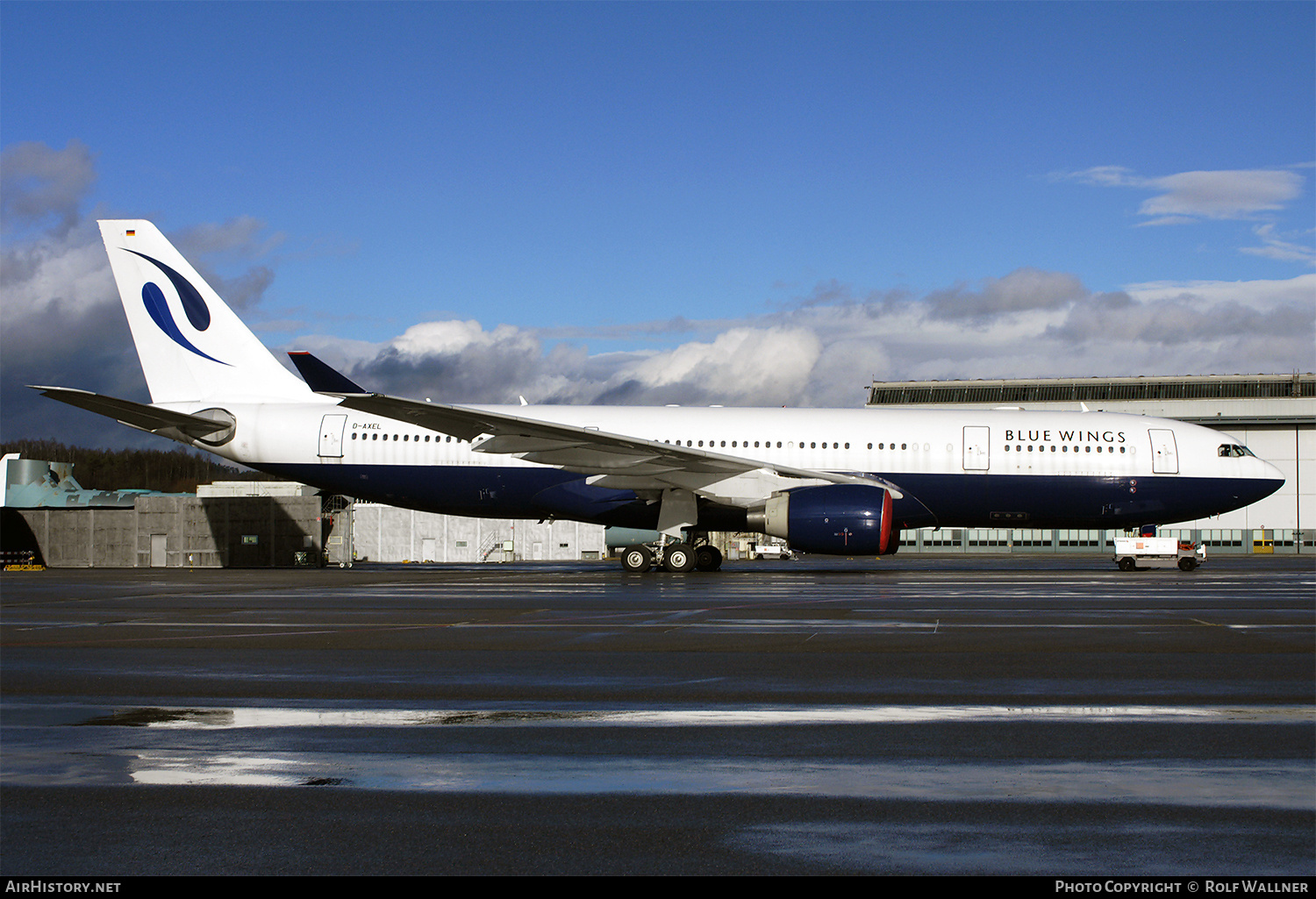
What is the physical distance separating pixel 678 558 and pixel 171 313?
14949 millimetres

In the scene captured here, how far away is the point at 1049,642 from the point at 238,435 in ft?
73.2

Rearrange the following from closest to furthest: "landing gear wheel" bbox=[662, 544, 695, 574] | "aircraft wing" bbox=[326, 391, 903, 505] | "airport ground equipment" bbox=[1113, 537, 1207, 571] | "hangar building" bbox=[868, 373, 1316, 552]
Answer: "aircraft wing" bbox=[326, 391, 903, 505]
"landing gear wheel" bbox=[662, 544, 695, 574]
"airport ground equipment" bbox=[1113, 537, 1207, 571]
"hangar building" bbox=[868, 373, 1316, 552]

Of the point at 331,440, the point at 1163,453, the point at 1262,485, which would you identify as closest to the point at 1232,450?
the point at 1262,485

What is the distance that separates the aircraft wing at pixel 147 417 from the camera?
2494 centimetres

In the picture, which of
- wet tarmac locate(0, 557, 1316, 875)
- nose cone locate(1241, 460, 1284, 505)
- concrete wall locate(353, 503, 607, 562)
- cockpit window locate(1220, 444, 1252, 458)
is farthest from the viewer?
concrete wall locate(353, 503, 607, 562)

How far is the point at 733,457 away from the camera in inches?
978

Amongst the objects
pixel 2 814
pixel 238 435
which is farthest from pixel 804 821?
pixel 238 435

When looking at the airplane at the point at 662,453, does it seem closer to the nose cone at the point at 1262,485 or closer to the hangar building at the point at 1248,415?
the nose cone at the point at 1262,485

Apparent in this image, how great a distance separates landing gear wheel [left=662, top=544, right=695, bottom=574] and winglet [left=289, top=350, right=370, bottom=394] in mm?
9516

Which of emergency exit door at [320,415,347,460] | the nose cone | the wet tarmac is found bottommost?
the wet tarmac

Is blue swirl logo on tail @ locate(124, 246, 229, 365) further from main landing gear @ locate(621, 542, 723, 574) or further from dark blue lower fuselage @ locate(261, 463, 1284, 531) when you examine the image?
main landing gear @ locate(621, 542, 723, 574)

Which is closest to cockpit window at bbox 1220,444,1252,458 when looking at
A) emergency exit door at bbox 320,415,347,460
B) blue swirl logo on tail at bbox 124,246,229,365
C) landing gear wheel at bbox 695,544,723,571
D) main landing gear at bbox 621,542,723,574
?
landing gear wheel at bbox 695,544,723,571

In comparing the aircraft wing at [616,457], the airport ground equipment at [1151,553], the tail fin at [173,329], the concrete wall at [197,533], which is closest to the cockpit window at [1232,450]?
the airport ground equipment at [1151,553]

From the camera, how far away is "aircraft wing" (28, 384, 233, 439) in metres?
24.9
